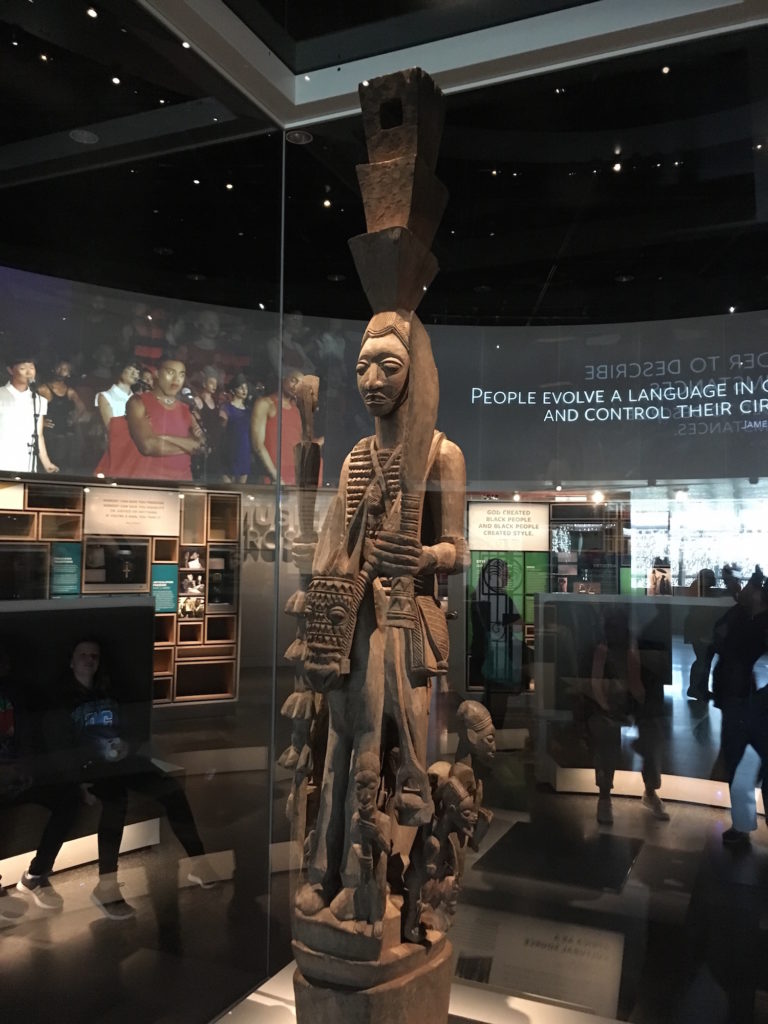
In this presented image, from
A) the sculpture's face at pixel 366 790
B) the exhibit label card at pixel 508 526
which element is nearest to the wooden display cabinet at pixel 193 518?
the exhibit label card at pixel 508 526

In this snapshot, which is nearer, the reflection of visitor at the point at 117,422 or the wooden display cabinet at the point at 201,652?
the reflection of visitor at the point at 117,422

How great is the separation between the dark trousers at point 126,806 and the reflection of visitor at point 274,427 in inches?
58.7

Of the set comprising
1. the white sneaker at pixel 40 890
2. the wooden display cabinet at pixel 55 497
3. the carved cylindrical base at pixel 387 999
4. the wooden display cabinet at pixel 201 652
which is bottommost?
the white sneaker at pixel 40 890

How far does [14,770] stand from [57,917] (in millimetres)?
615

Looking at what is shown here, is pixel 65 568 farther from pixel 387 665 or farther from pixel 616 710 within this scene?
pixel 616 710

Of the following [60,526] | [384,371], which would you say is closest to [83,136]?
[60,526]

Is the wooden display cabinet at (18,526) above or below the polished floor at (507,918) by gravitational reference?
above

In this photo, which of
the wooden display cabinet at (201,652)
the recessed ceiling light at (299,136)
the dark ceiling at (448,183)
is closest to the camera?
the dark ceiling at (448,183)

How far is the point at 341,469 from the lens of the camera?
2627mm

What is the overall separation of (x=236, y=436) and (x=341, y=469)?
3.81 feet

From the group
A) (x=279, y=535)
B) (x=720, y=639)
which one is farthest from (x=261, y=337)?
(x=720, y=639)

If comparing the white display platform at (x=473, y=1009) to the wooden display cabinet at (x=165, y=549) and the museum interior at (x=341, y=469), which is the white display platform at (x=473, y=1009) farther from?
the wooden display cabinet at (x=165, y=549)

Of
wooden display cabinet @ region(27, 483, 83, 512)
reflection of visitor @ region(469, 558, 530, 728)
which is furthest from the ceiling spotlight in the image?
reflection of visitor @ region(469, 558, 530, 728)

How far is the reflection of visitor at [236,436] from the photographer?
11.7 feet
